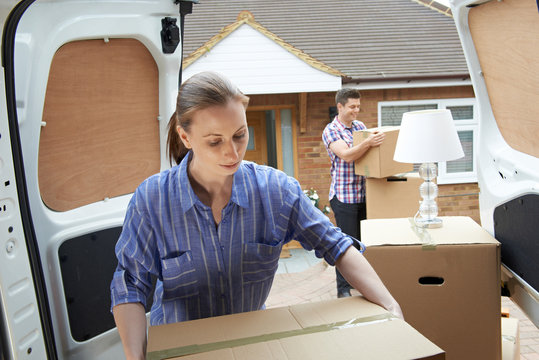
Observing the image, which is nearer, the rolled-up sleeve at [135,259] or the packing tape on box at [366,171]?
the rolled-up sleeve at [135,259]

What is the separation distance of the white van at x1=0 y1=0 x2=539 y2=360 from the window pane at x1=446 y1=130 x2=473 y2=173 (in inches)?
242

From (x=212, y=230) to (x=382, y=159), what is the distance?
2745 millimetres

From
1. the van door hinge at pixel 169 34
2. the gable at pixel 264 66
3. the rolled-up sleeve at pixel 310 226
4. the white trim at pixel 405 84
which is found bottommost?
the rolled-up sleeve at pixel 310 226

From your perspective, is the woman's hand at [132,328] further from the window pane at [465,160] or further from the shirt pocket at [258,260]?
the window pane at [465,160]

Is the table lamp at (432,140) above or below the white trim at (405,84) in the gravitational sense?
below

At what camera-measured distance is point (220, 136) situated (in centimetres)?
145

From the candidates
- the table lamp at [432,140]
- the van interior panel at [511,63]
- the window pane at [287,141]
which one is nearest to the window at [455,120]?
the window pane at [287,141]

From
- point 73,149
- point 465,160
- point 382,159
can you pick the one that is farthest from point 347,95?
point 465,160

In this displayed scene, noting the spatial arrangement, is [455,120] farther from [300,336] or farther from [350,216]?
[300,336]

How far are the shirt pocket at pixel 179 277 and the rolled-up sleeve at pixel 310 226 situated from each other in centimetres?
34

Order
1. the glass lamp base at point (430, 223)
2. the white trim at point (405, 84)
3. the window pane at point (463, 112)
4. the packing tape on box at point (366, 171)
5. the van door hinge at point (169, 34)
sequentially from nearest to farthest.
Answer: the van door hinge at point (169, 34) < the glass lamp base at point (430, 223) < the packing tape on box at point (366, 171) < the white trim at point (405, 84) < the window pane at point (463, 112)

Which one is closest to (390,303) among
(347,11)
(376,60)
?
(376,60)

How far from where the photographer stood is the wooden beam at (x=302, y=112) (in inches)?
282

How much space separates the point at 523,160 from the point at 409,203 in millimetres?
2267
